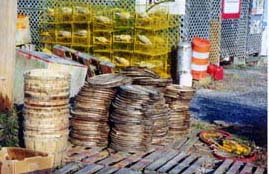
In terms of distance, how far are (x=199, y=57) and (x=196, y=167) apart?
20.3 feet

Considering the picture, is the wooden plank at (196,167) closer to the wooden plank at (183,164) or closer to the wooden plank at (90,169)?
the wooden plank at (183,164)

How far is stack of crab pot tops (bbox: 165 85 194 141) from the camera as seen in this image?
8141 mm

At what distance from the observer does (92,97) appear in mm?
7500

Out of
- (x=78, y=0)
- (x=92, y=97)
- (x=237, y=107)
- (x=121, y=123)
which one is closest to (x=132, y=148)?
(x=121, y=123)

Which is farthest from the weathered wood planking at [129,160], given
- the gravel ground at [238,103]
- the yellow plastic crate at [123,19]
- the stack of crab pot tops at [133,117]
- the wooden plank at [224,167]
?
the yellow plastic crate at [123,19]

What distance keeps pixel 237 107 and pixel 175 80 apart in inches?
74.5

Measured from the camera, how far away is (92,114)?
24.6ft

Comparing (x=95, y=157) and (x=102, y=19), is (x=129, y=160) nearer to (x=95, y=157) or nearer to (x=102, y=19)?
(x=95, y=157)

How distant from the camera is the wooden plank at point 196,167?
6755 millimetres

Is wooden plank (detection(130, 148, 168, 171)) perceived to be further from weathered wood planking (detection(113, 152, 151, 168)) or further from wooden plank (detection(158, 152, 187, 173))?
wooden plank (detection(158, 152, 187, 173))

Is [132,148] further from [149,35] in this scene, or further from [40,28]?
[40,28]

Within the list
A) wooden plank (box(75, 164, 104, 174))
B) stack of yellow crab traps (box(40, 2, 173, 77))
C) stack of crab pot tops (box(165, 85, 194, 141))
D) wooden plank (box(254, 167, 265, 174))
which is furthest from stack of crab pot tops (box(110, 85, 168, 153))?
stack of yellow crab traps (box(40, 2, 173, 77))

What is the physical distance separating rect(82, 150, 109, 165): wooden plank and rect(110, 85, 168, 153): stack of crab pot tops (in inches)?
8.0

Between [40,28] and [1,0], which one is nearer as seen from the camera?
[1,0]
